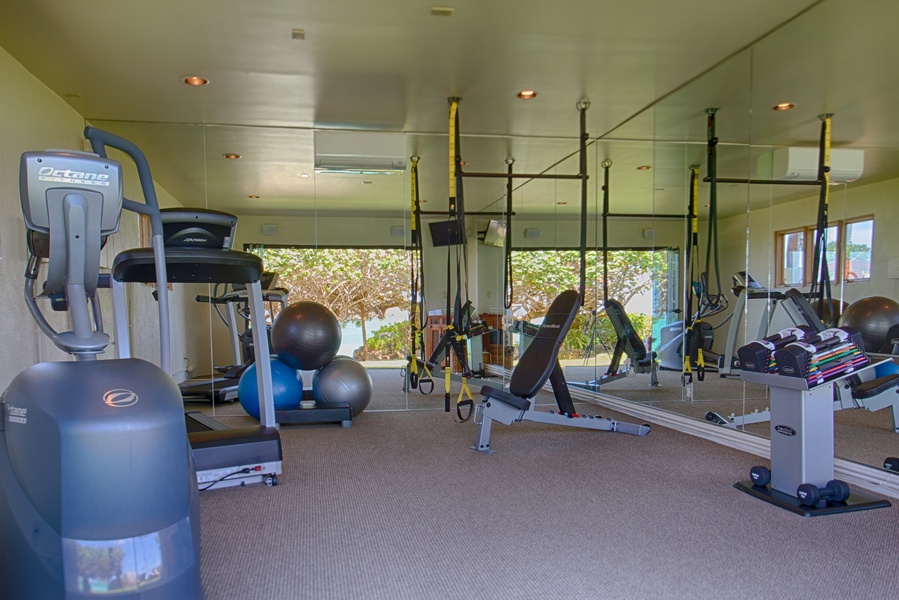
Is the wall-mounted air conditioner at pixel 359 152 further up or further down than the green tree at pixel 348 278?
further up

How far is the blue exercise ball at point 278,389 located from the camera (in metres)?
4.62

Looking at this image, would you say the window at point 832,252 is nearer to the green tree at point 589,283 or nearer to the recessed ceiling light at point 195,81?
the green tree at point 589,283

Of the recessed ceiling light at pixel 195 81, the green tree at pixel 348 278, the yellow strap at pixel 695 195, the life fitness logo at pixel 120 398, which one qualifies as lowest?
the life fitness logo at pixel 120 398

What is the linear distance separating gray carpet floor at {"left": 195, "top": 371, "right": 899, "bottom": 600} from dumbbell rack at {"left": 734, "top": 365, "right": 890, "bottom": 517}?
70 mm

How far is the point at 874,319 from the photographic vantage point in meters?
2.96

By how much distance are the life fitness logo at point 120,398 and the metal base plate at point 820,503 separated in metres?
2.70

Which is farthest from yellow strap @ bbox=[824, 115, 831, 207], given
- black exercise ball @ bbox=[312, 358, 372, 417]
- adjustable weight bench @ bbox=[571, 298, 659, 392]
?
black exercise ball @ bbox=[312, 358, 372, 417]

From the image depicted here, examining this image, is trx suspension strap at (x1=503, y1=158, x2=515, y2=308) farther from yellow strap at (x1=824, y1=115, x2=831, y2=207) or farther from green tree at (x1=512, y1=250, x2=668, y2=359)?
yellow strap at (x1=824, y1=115, x2=831, y2=207)

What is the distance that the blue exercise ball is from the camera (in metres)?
4.62

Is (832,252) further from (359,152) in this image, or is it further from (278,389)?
(278,389)

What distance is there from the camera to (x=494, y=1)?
2963 millimetres

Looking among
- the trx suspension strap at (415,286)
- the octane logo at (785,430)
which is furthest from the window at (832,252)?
the trx suspension strap at (415,286)

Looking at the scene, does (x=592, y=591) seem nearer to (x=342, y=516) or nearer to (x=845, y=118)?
(x=342, y=516)

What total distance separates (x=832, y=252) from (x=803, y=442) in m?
1.16
